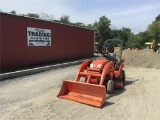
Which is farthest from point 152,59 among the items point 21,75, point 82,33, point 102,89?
point 102,89

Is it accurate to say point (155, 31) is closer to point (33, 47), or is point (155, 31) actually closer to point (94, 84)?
point (33, 47)

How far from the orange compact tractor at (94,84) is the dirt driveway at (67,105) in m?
0.25

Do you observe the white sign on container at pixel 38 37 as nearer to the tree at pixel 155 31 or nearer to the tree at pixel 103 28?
the tree at pixel 103 28

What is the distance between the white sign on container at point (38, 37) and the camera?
13.8 metres

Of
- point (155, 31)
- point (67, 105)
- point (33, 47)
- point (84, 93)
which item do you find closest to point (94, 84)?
point (84, 93)

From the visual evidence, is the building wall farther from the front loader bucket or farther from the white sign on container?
the front loader bucket

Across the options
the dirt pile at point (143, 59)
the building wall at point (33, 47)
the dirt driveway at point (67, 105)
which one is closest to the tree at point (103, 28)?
the building wall at point (33, 47)

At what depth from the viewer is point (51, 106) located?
6.29 meters

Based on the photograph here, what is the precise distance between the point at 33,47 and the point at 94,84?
8.02 metres

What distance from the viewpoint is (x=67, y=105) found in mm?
6398

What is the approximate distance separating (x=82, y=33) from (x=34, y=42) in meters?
6.68

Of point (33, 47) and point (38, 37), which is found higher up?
point (38, 37)

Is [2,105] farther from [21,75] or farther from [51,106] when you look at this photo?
[21,75]

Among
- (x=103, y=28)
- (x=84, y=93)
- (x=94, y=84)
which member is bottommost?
(x=84, y=93)
